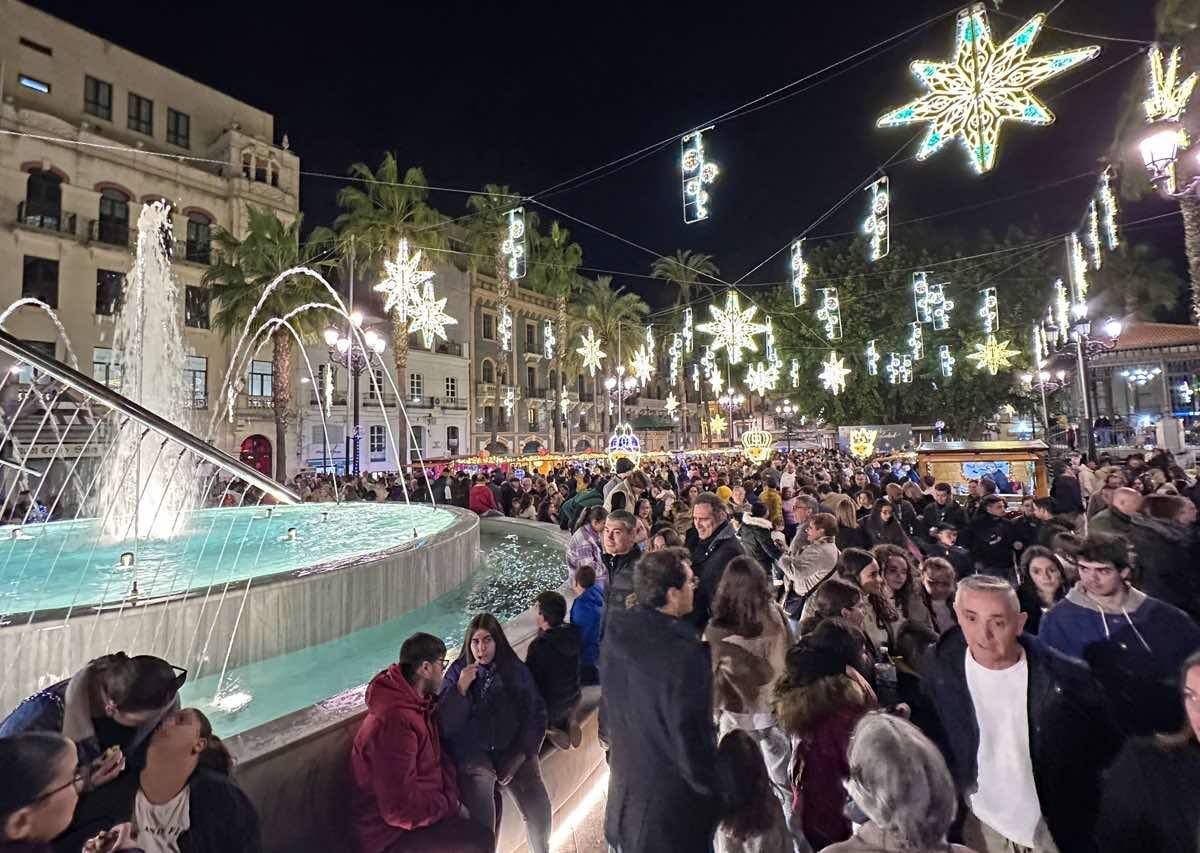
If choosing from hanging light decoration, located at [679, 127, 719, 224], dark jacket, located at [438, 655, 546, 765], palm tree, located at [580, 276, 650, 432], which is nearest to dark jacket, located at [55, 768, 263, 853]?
dark jacket, located at [438, 655, 546, 765]

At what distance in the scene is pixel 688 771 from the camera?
2459mm

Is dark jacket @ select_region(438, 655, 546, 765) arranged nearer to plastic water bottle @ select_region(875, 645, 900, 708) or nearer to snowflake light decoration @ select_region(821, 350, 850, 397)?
plastic water bottle @ select_region(875, 645, 900, 708)

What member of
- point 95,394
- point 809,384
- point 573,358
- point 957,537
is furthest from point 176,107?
point 957,537

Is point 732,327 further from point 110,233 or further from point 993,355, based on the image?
point 110,233

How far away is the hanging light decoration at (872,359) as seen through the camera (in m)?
30.8

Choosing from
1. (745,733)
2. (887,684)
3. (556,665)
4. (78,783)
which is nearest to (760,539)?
(887,684)

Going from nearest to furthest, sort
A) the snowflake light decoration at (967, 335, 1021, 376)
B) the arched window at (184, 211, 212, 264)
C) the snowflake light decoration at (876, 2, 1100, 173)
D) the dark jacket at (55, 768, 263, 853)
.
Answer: the dark jacket at (55, 768, 263, 853) < the snowflake light decoration at (876, 2, 1100, 173) < the snowflake light decoration at (967, 335, 1021, 376) < the arched window at (184, 211, 212, 264)

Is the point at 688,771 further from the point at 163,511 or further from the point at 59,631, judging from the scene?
the point at 163,511

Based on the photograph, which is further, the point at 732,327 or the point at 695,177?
the point at 732,327

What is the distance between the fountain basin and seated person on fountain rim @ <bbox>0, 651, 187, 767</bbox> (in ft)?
12.9

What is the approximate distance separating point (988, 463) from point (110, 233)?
3859cm

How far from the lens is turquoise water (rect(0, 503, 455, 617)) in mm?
6508

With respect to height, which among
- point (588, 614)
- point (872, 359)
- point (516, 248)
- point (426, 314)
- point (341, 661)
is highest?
point (516, 248)

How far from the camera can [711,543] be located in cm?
497
